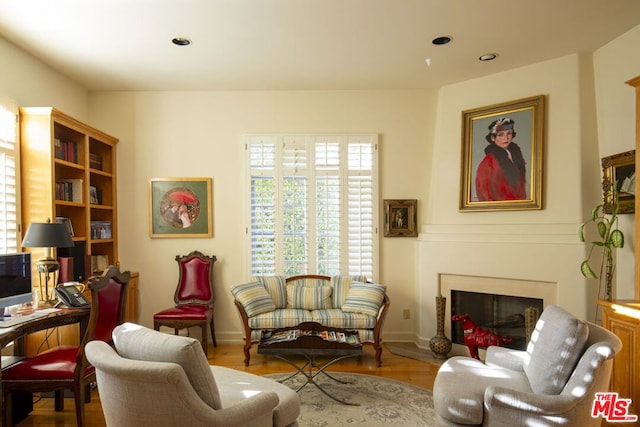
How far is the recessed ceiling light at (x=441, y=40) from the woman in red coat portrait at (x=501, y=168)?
1.21 metres

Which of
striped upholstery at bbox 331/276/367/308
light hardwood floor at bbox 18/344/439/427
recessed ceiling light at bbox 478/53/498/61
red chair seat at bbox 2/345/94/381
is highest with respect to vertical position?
recessed ceiling light at bbox 478/53/498/61

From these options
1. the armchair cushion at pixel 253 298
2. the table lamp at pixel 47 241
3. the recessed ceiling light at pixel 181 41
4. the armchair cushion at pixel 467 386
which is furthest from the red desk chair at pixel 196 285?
the armchair cushion at pixel 467 386

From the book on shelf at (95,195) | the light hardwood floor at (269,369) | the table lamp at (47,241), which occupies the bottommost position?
the light hardwood floor at (269,369)

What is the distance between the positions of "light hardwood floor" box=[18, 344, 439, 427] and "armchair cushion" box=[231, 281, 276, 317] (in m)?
0.56

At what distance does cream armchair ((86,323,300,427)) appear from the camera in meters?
1.69

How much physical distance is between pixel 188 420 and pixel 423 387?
2.44 m

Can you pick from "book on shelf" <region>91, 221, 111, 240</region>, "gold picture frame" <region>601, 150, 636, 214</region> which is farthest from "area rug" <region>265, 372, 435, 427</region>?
"book on shelf" <region>91, 221, 111, 240</region>

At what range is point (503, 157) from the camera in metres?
4.10

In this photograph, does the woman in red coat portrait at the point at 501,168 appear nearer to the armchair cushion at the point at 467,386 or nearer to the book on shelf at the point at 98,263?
the armchair cushion at the point at 467,386

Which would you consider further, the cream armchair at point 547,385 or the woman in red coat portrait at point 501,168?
the woman in red coat portrait at point 501,168

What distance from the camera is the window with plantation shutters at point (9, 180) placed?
3225 millimetres

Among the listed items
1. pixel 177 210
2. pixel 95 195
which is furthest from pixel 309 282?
pixel 95 195

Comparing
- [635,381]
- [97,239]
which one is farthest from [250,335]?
[635,381]

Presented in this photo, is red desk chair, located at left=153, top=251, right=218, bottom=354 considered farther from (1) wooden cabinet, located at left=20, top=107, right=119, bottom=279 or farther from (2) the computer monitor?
(2) the computer monitor
